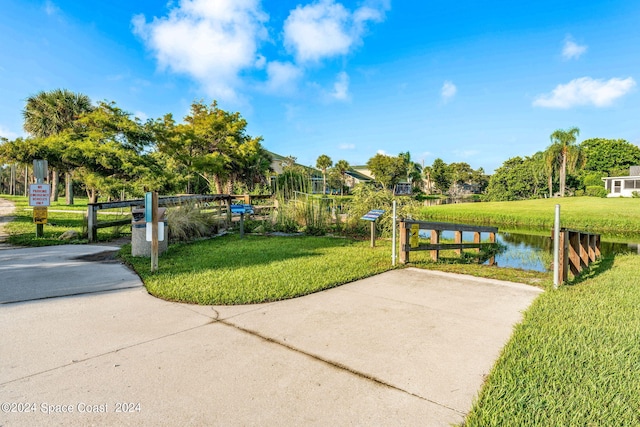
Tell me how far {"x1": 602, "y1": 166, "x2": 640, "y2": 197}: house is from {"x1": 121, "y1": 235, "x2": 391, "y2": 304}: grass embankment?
156ft

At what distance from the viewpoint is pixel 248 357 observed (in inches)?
109

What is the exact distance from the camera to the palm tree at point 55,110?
26.3m

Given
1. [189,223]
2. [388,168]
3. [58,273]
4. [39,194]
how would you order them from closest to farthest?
[58,273] → [39,194] → [189,223] → [388,168]

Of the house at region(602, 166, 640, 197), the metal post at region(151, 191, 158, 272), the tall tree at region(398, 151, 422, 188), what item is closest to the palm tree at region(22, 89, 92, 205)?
the metal post at region(151, 191, 158, 272)

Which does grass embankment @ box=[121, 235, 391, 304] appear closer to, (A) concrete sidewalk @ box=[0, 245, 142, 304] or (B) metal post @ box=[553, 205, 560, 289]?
(A) concrete sidewalk @ box=[0, 245, 142, 304]

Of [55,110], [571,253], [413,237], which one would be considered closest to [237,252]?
[413,237]

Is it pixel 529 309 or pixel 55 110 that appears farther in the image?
pixel 55 110

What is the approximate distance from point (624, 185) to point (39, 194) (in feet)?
181

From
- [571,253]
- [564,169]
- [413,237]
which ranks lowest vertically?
[571,253]

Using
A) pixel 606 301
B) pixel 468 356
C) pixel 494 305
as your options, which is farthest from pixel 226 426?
pixel 606 301

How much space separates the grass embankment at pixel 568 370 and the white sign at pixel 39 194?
1072 cm

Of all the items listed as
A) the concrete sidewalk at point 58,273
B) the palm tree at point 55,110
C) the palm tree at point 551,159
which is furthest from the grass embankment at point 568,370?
the palm tree at point 551,159

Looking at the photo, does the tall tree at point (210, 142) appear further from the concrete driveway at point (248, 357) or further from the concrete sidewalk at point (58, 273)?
the concrete driveway at point (248, 357)

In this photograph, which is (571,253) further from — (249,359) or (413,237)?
(249,359)
